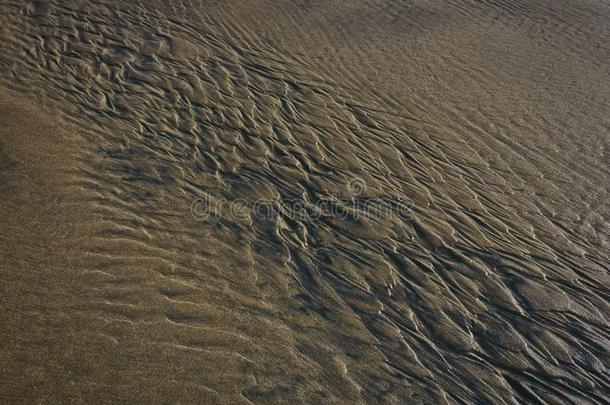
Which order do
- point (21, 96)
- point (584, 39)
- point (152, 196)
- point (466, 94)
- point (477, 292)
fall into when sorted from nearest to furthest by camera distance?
point (477, 292) → point (152, 196) → point (21, 96) → point (466, 94) → point (584, 39)

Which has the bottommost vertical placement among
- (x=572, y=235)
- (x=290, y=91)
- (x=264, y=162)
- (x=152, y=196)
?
(x=152, y=196)

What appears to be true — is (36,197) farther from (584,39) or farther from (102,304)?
(584,39)

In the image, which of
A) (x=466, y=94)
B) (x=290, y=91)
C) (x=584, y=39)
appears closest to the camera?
(x=290, y=91)

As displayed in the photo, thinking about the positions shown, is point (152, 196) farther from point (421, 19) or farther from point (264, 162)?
point (421, 19)

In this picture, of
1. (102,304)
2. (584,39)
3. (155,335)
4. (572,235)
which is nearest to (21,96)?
(102,304)

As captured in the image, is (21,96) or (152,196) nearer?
(152,196)

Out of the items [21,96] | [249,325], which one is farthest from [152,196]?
[21,96]

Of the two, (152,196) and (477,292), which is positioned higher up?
(477,292)
